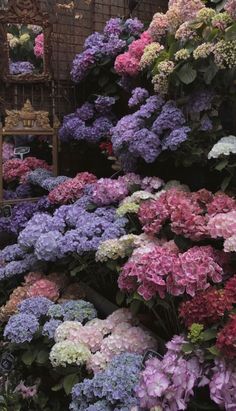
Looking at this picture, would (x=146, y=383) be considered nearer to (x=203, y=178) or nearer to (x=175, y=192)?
(x=175, y=192)

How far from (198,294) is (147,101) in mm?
1481

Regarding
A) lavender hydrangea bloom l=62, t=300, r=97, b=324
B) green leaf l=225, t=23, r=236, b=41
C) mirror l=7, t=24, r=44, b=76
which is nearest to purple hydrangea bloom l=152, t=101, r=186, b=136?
green leaf l=225, t=23, r=236, b=41

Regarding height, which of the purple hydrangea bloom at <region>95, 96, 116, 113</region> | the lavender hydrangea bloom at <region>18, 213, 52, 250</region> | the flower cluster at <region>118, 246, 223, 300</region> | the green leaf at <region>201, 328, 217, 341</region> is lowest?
the green leaf at <region>201, 328, 217, 341</region>

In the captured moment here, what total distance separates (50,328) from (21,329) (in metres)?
0.13

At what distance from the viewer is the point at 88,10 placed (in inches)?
155

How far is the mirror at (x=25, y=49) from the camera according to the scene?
3.50 m

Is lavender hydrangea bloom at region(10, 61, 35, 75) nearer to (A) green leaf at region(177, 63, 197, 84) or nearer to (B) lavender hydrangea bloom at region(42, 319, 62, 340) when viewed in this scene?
(A) green leaf at region(177, 63, 197, 84)

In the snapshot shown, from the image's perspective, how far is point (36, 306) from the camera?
7.34 ft

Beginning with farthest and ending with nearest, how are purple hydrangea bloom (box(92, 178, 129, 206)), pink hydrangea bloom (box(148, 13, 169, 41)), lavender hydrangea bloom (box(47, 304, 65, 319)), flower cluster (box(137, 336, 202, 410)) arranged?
pink hydrangea bloom (box(148, 13, 169, 41)), purple hydrangea bloom (box(92, 178, 129, 206)), lavender hydrangea bloom (box(47, 304, 65, 319)), flower cluster (box(137, 336, 202, 410))

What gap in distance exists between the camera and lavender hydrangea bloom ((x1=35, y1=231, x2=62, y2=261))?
244 centimetres

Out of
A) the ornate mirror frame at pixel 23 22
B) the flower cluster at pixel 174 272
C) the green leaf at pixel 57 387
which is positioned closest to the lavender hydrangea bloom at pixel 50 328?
the green leaf at pixel 57 387

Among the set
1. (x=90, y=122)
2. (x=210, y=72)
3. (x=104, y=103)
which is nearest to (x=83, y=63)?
(x=104, y=103)

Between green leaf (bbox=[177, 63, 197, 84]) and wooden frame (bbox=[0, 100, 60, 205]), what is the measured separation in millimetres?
1319

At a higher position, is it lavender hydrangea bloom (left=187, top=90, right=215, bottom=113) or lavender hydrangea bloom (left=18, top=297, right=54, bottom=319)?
lavender hydrangea bloom (left=187, top=90, right=215, bottom=113)
